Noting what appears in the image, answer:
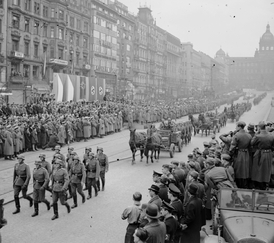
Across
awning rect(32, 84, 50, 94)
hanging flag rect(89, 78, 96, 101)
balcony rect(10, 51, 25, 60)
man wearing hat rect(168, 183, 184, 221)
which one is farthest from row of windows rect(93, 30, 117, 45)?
man wearing hat rect(168, 183, 184, 221)

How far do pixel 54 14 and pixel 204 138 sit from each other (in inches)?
1161

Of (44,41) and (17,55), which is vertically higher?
(44,41)

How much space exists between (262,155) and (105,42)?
56.5 m

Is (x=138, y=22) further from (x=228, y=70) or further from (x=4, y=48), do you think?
(x=228, y=70)

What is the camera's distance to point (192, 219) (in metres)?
7.04

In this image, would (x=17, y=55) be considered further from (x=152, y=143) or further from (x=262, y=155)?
(x=262, y=155)

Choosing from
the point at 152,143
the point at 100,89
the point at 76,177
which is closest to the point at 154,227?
the point at 76,177

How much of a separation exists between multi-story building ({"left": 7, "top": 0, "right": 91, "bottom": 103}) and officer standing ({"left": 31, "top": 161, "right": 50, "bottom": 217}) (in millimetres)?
24383

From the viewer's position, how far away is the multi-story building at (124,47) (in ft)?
228

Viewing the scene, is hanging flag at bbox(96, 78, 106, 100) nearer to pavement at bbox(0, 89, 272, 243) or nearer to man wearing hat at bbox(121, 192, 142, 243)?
pavement at bbox(0, 89, 272, 243)

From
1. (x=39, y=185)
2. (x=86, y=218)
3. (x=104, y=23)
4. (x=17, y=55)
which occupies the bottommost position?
(x=86, y=218)

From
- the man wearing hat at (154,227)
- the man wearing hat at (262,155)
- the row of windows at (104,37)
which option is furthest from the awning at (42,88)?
the man wearing hat at (154,227)

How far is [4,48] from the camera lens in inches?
1577

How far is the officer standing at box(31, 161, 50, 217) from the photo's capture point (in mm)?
10500
